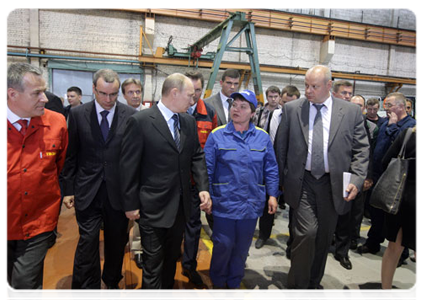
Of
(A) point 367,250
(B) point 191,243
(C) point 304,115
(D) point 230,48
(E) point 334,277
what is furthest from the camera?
(D) point 230,48

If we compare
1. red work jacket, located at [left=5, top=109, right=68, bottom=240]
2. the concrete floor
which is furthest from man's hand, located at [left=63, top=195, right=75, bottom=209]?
the concrete floor

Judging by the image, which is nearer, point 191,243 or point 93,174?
point 93,174

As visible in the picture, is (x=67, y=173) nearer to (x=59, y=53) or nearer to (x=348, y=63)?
(x=59, y=53)

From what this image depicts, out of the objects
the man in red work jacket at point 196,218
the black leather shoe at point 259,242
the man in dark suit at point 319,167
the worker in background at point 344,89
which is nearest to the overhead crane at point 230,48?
the worker in background at point 344,89

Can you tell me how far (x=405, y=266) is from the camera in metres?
Result: 3.68

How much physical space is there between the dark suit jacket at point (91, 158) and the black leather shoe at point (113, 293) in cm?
86

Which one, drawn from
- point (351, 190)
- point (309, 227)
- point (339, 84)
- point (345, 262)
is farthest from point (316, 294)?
point (339, 84)

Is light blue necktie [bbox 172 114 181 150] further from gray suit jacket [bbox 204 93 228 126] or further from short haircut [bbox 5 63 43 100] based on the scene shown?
gray suit jacket [bbox 204 93 228 126]

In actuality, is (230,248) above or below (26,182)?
below

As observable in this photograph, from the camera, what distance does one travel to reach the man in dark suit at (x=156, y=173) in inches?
87.9

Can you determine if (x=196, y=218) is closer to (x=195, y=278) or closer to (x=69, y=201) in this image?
(x=195, y=278)

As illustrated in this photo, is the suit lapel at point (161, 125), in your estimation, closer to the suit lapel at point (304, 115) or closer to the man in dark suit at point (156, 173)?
the man in dark suit at point (156, 173)

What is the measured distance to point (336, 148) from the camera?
2.66 m

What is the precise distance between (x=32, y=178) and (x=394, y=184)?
2667 mm
